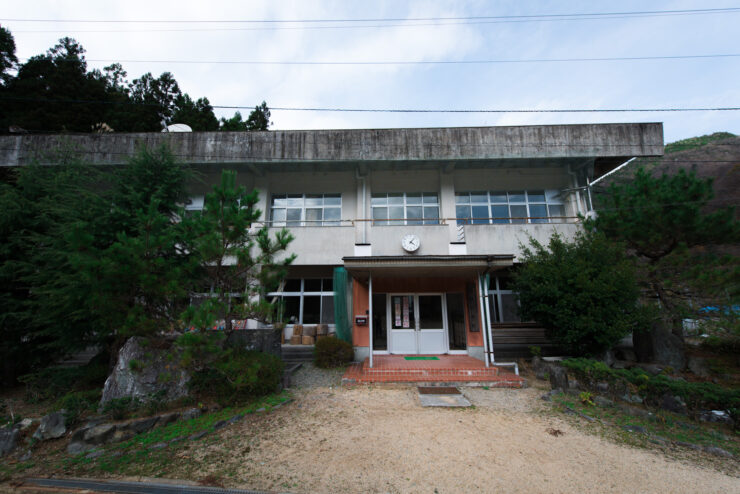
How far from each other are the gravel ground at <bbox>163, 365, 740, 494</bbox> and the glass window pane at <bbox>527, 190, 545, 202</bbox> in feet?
29.9

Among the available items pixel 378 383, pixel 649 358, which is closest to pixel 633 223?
pixel 649 358

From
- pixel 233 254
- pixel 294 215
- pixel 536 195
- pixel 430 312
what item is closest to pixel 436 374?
pixel 430 312

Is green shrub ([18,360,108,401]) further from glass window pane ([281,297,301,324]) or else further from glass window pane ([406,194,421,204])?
glass window pane ([406,194,421,204])

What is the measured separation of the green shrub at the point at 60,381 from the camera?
6.58 meters

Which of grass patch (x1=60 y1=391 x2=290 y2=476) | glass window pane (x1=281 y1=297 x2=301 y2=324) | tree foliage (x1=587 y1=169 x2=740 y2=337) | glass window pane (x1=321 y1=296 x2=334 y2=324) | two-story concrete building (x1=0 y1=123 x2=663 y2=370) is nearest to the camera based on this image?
grass patch (x1=60 y1=391 x2=290 y2=476)

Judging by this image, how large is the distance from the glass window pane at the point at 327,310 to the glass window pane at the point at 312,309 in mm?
159

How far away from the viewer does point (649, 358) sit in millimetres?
8258

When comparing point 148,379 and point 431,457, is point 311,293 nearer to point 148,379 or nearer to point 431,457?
point 148,379

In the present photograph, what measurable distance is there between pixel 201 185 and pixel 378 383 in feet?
34.2

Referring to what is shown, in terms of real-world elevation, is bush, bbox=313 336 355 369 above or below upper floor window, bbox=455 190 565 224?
below

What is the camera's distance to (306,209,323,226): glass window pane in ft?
40.4

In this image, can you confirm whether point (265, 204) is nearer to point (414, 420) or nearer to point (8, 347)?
point (8, 347)

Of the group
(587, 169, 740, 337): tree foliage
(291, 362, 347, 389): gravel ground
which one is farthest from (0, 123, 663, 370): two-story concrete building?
(587, 169, 740, 337): tree foliage

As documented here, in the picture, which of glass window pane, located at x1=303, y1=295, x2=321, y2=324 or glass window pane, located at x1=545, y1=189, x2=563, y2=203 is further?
glass window pane, located at x1=545, y1=189, x2=563, y2=203
